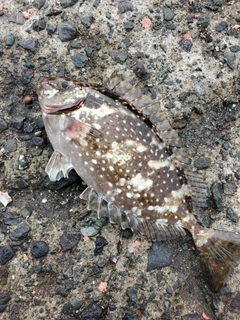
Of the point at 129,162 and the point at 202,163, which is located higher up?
the point at 129,162

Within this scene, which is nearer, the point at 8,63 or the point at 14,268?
the point at 14,268

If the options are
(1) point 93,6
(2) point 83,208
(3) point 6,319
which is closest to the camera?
(3) point 6,319

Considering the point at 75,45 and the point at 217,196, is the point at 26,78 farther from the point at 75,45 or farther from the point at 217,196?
the point at 217,196

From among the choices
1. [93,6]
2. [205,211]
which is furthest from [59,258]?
[93,6]

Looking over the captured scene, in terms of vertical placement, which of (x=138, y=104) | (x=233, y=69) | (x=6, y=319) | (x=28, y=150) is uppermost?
(x=233, y=69)

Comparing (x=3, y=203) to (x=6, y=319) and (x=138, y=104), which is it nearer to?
(x=6, y=319)

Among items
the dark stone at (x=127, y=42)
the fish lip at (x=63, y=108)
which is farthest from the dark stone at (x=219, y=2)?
the fish lip at (x=63, y=108)

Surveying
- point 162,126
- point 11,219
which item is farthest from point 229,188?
point 11,219
